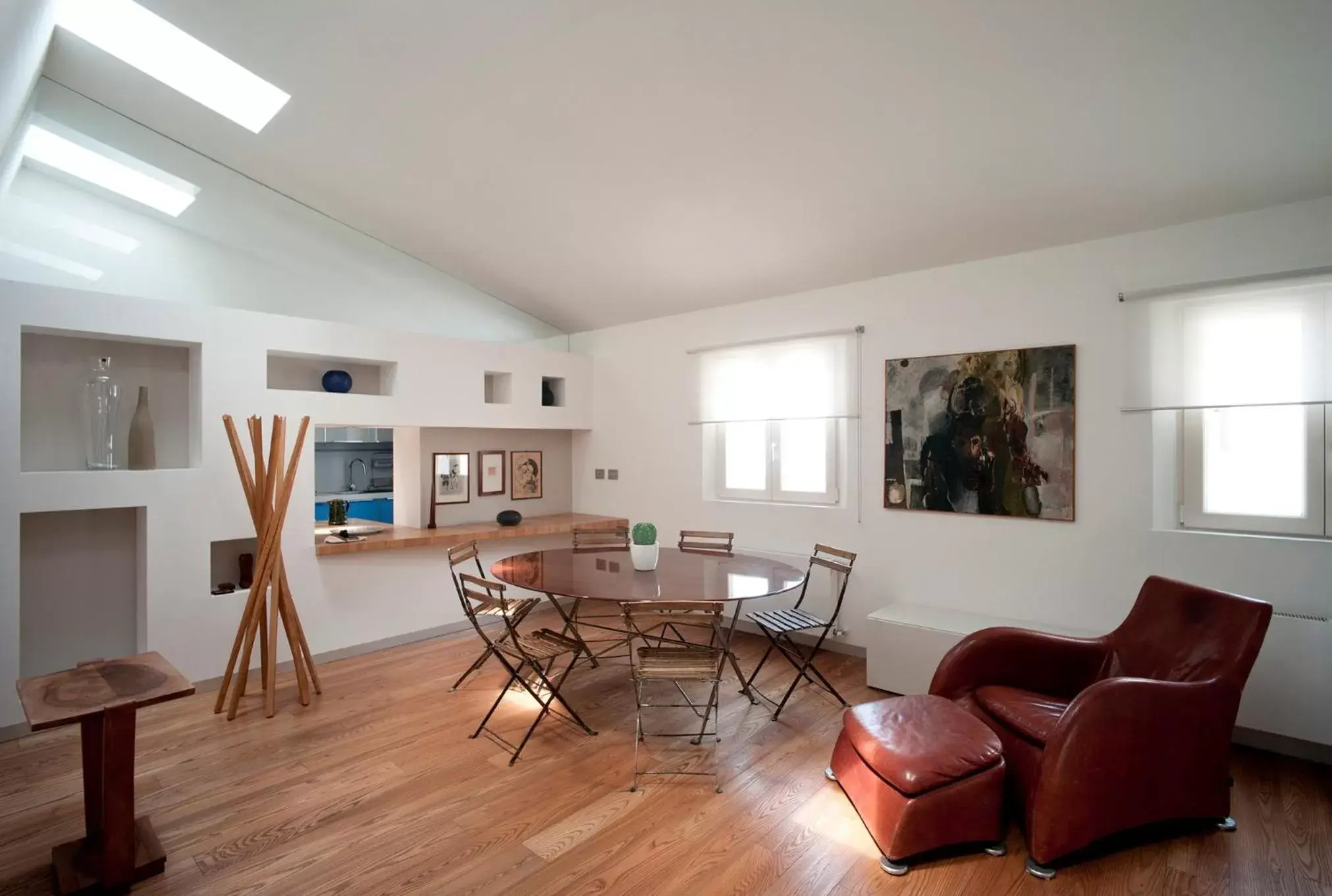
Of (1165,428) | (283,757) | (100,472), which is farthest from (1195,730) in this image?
(100,472)

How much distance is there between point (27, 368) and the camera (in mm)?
3658

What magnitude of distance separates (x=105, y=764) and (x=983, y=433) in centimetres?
428

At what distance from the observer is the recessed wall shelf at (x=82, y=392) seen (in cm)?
366

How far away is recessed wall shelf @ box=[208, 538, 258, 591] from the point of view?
4.29m

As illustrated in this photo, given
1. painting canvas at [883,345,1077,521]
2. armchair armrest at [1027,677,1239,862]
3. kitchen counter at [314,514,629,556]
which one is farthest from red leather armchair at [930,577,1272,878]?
kitchen counter at [314,514,629,556]

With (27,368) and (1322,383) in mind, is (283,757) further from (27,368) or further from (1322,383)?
(1322,383)

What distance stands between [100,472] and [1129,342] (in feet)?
18.1

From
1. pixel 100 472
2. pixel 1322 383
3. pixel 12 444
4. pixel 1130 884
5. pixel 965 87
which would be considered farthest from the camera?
pixel 100 472

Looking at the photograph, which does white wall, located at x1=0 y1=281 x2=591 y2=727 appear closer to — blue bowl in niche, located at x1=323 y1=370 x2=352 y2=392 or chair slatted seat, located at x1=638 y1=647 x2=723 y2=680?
blue bowl in niche, located at x1=323 y1=370 x2=352 y2=392

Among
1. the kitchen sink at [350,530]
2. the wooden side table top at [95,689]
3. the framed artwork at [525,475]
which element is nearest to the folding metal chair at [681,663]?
the wooden side table top at [95,689]

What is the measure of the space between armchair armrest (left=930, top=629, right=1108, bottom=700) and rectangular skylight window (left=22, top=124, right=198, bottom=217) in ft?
Result: 16.3

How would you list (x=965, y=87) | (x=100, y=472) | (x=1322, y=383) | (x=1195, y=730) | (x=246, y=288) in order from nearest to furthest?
(x=1195, y=730), (x=965, y=87), (x=1322, y=383), (x=100, y=472), (x=246, y=288)

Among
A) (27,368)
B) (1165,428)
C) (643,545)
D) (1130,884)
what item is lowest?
(1130,884)

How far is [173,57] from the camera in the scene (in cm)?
313
